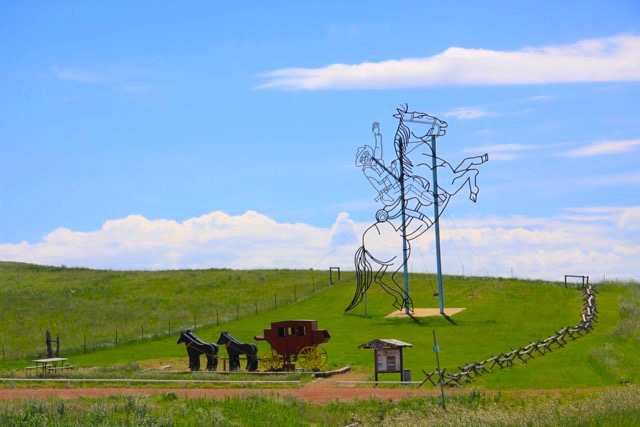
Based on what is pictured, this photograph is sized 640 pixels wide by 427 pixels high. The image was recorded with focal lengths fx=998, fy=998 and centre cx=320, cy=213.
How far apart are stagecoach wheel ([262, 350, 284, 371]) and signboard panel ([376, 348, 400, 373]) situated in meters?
7.02

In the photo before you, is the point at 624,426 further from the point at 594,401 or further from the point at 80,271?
the point at 80,271

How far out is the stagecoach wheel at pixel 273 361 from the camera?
45.2m

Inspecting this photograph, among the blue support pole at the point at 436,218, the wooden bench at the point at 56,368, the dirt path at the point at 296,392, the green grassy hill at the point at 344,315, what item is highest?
the blue support pole at the point at 436,218

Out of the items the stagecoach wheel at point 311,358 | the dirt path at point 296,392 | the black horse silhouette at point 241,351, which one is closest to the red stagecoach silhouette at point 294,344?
the stagecoach wheel at point 311,358

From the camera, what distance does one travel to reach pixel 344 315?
62000 millimetres

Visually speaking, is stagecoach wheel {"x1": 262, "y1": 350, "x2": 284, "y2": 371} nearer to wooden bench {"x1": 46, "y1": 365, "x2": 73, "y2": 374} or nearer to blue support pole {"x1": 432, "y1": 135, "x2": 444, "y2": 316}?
wooden bench {"x1": 46, "y1": 365, "x2": 73, "y2": 374}

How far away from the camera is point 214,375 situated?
142 feet

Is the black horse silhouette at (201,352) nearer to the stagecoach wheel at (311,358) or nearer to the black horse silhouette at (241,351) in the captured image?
the black horse silhouette at (241,351)

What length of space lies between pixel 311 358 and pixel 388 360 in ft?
19.8

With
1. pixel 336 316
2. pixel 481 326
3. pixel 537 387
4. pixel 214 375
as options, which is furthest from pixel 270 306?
pixel 537 387

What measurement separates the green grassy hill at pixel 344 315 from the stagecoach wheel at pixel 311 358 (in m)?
1.27

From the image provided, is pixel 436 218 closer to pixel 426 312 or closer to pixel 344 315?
pixel 426 312

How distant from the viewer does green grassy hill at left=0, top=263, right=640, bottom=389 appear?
138ft

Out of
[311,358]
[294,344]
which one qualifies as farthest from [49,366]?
[311,358]
